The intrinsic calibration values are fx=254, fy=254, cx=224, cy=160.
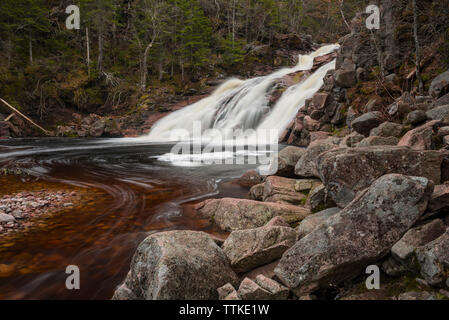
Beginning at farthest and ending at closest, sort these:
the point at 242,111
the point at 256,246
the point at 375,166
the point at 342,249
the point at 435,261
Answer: the point at 242,111 → the point at 375,166 → the point at 256,246 → the point at 342,249 → the point at 435,261

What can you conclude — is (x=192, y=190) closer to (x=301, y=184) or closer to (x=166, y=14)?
(x=301, y=184)

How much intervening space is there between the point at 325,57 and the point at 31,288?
26526mm

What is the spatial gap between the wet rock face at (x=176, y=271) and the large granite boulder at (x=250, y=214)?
4.82 ft

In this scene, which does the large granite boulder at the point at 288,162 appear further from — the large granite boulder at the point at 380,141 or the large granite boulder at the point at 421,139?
the large granite boulder at the point at 421,139

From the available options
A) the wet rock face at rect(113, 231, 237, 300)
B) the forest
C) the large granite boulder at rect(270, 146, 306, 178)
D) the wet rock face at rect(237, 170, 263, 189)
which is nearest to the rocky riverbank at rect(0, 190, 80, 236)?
the wet rock face at rect(113, 231, 237, 300)

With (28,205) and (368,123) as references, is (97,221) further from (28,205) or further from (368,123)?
(368,123)

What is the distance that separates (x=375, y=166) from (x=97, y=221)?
4.99 m

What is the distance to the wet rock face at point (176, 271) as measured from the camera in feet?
8.33

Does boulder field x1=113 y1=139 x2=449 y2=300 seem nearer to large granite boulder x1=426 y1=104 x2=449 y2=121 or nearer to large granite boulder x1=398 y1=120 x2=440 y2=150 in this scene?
large granite boulder x1=398 y1=120 x2=440 y2=150

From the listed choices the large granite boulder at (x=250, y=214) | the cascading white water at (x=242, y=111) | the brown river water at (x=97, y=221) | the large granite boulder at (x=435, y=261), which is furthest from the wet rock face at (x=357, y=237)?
the cascading white water at (x=242, y=111)

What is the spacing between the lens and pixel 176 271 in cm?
261

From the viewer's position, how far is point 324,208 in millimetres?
4270

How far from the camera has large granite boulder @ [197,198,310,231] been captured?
438cm

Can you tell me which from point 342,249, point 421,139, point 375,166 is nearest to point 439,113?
point 421,139
